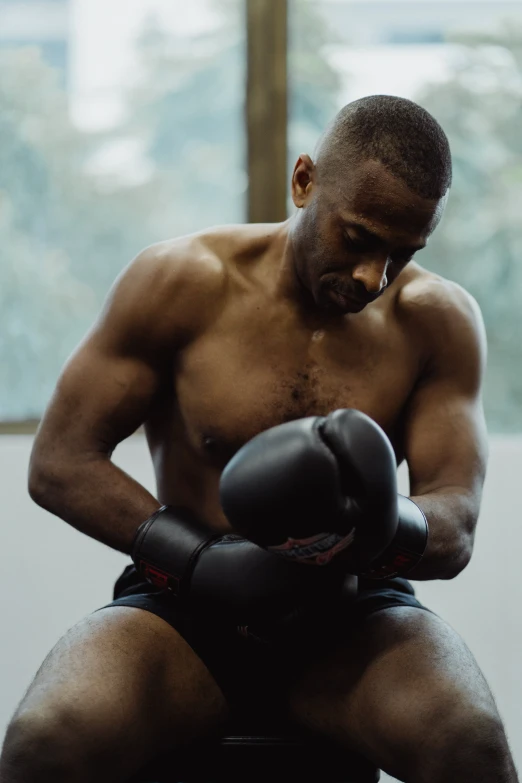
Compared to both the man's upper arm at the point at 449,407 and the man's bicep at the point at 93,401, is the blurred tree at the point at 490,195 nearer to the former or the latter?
the man's upper arm at the point at 449,407

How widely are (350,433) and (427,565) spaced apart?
12.7 inches

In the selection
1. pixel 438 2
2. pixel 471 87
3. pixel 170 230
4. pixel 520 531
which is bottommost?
pixel 520 531

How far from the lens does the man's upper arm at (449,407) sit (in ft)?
4.89

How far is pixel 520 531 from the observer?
2.30 metres

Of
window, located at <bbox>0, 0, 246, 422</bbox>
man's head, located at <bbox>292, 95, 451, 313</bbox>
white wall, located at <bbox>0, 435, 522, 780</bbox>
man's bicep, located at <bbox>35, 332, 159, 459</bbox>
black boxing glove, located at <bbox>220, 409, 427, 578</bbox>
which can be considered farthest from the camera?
window, located at <bbox>0, 0, 246, 422</bbox>

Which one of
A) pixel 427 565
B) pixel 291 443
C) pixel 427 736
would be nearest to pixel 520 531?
pixel 427 565

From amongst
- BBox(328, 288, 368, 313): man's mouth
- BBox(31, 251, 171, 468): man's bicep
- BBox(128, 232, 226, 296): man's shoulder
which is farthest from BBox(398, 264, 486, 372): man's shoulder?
BBox(31, 251, 171, 468): man's bicep

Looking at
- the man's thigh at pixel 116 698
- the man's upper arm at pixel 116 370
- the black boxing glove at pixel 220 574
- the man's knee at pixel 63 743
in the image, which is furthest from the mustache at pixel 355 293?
the man's knee at pixel 63 743

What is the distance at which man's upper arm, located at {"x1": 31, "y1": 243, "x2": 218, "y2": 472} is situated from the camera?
4.88 ft

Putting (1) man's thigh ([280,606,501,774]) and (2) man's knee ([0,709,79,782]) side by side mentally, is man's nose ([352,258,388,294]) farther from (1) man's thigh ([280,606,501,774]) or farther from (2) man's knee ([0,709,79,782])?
(2) man's knee ([0,709,79,782])

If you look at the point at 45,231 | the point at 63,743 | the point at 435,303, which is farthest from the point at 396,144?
the point at 45,231

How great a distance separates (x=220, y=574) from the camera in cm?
131

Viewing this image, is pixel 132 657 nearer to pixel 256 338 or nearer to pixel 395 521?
pixel 395 521

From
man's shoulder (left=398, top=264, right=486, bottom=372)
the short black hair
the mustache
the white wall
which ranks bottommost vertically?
the white wall
